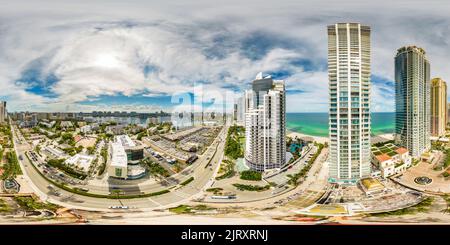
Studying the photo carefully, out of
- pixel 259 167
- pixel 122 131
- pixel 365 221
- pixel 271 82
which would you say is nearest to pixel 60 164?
pixel 122 131

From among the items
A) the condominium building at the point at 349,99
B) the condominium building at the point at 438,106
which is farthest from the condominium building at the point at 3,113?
the condominium building at the point at 438,106

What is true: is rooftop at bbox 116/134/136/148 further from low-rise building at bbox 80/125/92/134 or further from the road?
the road

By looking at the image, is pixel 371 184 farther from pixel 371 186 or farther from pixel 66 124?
pixel 66 124

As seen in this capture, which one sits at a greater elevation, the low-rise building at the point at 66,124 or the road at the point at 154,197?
the low-rise building at the point at 66,124

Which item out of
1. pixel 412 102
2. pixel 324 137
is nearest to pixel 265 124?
pixel 324 137

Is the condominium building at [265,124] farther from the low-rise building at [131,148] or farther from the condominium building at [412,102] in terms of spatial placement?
the condominium building at [412,102]

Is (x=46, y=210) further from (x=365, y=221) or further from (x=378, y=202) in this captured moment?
Answer: (x=378, y=202)
